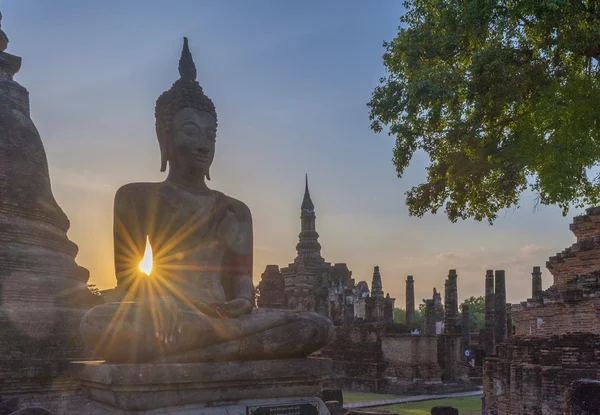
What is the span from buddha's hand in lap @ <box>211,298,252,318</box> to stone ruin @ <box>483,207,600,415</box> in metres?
6.08

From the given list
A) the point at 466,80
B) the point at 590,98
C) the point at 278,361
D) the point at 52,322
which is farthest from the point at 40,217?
the point at 590,98

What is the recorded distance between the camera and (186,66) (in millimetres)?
5012

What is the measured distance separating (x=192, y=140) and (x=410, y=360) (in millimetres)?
18294

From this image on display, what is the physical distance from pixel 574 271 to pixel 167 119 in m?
10.9

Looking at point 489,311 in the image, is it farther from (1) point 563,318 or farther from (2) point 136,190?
(2) point 136,190

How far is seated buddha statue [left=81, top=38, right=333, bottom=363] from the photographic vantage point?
Answer: 12.4ft

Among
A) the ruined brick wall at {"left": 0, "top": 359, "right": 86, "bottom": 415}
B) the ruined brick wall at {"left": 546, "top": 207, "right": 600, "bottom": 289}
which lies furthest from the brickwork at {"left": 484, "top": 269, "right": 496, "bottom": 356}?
the ruined brick wall at {"left": 0, "top": 359, "right": 86, "bottom": 415}

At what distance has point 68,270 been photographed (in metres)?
10.0

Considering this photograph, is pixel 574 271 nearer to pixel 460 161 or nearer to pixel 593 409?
pixel 460 161

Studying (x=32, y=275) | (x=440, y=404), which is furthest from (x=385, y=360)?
(x=32, y=275)

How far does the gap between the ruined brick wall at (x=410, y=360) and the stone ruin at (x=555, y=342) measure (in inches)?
302

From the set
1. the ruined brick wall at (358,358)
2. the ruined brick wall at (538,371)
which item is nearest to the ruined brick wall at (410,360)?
the ruined brick wall at (358,358)

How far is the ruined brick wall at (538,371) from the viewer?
30.3 feet

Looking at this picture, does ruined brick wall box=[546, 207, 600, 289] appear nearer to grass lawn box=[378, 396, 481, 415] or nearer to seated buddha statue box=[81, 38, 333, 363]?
grass lawn box=[378, 396, 481, 415]
